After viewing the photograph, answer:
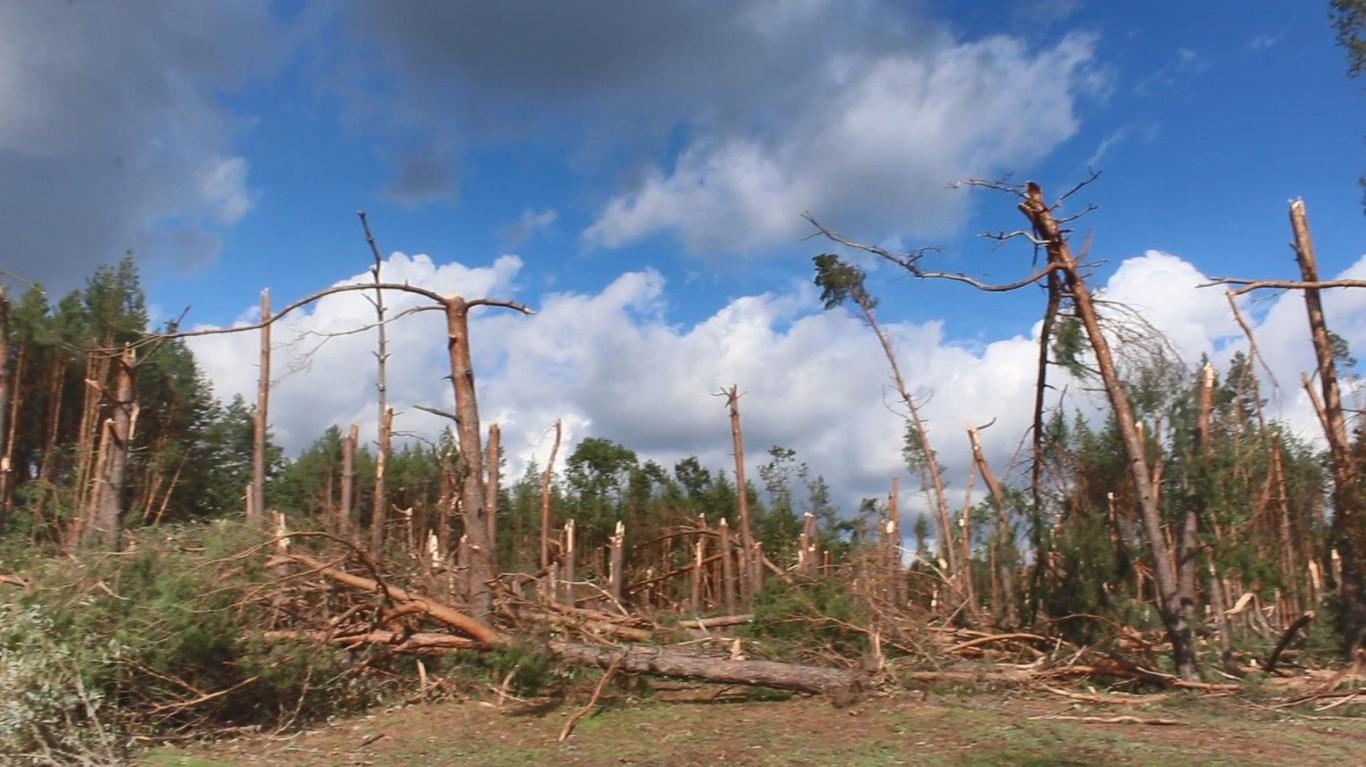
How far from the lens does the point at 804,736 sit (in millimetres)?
7988

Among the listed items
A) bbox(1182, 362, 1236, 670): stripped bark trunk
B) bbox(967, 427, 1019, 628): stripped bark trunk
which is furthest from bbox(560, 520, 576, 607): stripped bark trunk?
bbox(1182, 362, 1236, 670): stripped bark trunk

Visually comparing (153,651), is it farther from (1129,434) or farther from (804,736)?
(1129,434)

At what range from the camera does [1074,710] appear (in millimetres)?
8672

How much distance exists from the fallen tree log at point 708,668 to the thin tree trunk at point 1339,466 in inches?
225

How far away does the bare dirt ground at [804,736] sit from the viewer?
23.3ft

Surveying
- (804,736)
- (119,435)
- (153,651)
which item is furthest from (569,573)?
(804,736)

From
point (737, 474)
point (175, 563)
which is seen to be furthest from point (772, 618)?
point (737, 474)

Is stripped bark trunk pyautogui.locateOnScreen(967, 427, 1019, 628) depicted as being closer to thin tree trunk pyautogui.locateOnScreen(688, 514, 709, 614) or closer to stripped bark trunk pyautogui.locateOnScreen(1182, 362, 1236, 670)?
stripped bark trunk pyautogui.locateOnScreen(1182, 362, 1236, 670)

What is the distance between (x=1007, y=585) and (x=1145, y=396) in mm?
2635

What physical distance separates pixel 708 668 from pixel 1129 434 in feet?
14.8

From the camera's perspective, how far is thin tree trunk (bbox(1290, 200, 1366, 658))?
10977 millimetres

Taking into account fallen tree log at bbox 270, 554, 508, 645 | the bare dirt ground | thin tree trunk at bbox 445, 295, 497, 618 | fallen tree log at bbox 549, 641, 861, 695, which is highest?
thin tree trunk at bbox 445, 295, 497, 618

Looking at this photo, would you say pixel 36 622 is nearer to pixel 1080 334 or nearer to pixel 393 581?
pixel 393 581

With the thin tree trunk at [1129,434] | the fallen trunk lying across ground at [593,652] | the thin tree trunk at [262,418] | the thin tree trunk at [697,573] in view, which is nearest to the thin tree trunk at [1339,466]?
the thin tree trunk at [1129,434]
